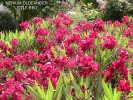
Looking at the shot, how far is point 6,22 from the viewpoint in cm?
1012

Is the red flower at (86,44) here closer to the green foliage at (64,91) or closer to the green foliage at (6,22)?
the green foliage at (64,91)

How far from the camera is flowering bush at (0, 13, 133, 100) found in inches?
69.4

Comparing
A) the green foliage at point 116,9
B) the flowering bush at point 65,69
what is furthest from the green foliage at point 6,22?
the flowering bush at point 65,69

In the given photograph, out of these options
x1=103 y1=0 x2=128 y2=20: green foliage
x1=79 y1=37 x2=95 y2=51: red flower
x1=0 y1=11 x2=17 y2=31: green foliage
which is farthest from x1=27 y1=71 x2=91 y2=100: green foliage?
x1=103 y1=0 x2=128 y2=20: green foliage

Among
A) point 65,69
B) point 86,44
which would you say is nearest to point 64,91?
point 65,69

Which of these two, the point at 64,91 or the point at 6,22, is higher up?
the point at 64,91

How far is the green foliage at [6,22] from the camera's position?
1000 centimetres

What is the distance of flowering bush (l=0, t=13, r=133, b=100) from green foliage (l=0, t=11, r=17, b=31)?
268 inches

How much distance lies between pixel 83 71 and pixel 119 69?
0.83 feet

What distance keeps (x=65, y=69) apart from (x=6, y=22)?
26.9 feet

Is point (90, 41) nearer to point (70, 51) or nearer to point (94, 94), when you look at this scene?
point (70, 51)

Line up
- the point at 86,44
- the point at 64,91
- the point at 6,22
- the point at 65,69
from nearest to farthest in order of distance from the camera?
the point at 64,91 < the point at 65,69 < the point at 86,44 < the point at 6,22

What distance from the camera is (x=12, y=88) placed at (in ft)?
5.73

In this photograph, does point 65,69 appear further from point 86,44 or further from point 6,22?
point 6,22
